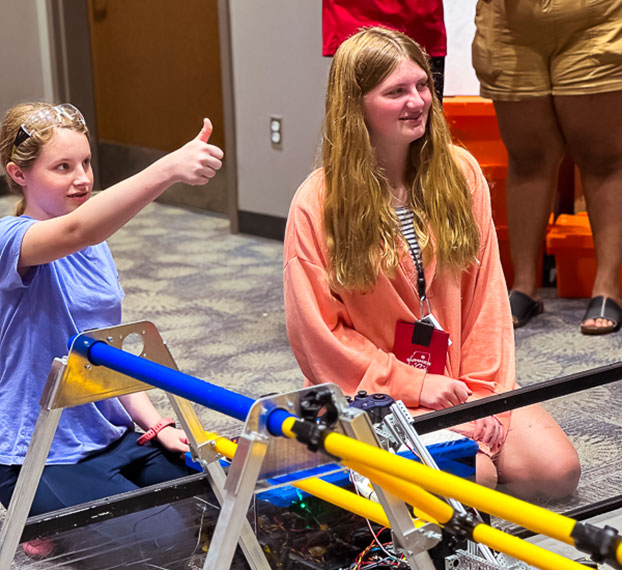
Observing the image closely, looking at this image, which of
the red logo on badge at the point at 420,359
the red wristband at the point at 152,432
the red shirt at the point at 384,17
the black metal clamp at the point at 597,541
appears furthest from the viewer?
the red shirt at the point at 384,17

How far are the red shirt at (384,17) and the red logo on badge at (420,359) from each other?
1022 millimetres

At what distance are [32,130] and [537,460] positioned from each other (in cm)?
92

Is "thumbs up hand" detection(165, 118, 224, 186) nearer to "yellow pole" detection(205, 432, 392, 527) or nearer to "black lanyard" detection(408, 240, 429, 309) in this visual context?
"yellow pole" detection(205, 432, 392, 527)

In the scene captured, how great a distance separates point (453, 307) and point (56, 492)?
774 millimetres

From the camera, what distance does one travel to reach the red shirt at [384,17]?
2.61 metres

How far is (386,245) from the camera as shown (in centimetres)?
189

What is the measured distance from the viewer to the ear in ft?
5.51

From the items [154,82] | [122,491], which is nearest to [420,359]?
[122,491]

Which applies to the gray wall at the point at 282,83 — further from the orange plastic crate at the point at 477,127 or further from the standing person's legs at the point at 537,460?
the standing person's legs at the point at 537,460

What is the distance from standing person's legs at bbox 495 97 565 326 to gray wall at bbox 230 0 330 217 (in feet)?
3.51

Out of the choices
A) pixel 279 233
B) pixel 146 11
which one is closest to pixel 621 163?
pixel 279 233

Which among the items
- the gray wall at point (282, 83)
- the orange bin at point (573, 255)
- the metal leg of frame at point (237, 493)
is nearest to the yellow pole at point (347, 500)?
the metal leg of frame at point (237, 493)

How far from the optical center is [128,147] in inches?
216

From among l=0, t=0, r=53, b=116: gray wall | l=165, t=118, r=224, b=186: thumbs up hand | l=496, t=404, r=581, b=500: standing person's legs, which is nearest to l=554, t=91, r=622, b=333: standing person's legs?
l=496, t=404, r=581, b=500: standing person's legs
